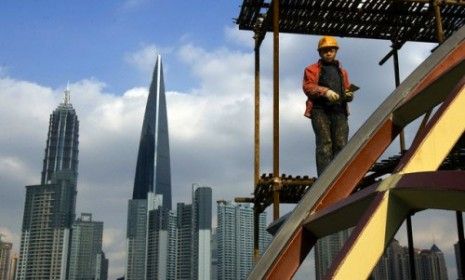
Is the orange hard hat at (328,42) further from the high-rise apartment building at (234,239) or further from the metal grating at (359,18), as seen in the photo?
the high-rise apartment building at (234,239)

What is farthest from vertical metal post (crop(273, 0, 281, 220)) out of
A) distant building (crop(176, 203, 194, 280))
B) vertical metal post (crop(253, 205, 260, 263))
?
distant building (crop(176, 203, 194, 280))

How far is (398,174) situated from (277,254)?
38.9 inches

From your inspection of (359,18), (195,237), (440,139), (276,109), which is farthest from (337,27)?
(195,237)

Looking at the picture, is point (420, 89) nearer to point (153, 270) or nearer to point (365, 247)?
point (365, 247)

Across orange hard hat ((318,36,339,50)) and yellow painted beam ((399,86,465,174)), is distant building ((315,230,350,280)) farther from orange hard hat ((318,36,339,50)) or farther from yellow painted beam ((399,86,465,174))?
yellow painted beam ((399,86,465,174))

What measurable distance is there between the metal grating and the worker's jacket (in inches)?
93.4

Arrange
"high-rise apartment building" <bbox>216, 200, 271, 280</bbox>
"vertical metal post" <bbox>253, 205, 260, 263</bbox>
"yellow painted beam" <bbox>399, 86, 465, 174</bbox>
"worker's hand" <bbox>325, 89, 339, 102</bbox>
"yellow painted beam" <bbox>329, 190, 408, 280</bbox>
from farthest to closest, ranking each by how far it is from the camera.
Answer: "high-rise apartment building" <bbox>216, 200, 271, 280</bbox> < "vertical metal post" <bbox>253, 205, 260, 263</bbox> < "worker's hand" <bbox>325, 89, 339, 102</bbox> < "yellow painted beam" <bbox>399, 86, 465, 174</bbox> < "yellow painted beam" <bbox>329, 190, 408, 280</bbox>

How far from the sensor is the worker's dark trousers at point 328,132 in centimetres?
728

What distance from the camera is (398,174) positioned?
342 centimetres

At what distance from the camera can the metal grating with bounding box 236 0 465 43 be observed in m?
9.60

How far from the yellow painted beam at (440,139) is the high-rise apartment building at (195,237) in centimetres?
17479

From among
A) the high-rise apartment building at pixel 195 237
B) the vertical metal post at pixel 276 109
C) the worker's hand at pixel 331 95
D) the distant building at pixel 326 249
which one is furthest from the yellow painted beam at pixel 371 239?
the high-rise apartment building at pixel 195 237

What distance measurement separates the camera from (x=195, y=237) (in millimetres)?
178375

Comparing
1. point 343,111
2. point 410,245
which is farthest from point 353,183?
point 410,245
